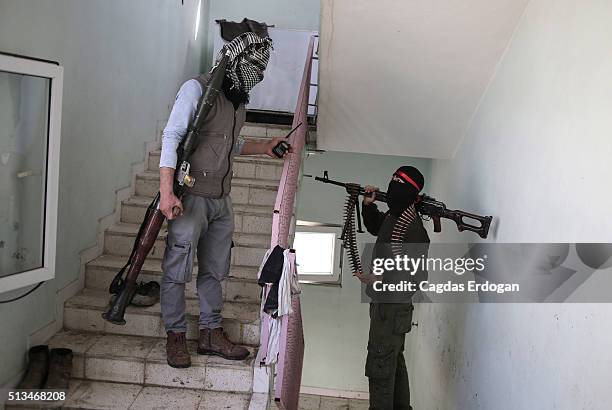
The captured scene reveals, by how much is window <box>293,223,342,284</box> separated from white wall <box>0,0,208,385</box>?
212cm

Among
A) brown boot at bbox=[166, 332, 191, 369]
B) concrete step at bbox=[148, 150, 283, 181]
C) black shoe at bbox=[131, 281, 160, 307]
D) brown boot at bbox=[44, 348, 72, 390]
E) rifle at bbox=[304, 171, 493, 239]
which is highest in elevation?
concrete step at bbox=[148, 150, 283, 181]

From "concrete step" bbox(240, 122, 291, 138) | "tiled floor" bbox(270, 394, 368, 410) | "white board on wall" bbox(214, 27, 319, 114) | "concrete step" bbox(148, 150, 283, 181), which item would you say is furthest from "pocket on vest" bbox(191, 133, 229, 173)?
"tiled floor" bbox(270, 394, 368, 410)

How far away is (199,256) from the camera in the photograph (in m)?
3.04

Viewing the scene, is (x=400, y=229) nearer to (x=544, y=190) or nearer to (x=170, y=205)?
(x=544, y=190)

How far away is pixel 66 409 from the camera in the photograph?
2828 millimetres

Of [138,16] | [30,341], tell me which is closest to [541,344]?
[30,341]

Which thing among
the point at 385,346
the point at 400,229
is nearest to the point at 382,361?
the point at 385,346

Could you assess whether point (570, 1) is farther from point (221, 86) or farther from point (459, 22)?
point (221, 86)

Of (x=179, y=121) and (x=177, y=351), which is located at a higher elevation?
(x=179, y=121)

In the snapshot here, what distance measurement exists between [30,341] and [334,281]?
12.6 feet

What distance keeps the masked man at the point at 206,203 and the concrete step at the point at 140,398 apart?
0.17m

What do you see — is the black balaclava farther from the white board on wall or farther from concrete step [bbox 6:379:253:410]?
the white board on wall

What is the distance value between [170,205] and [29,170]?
27.1 inches

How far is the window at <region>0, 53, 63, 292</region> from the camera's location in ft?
8.50
